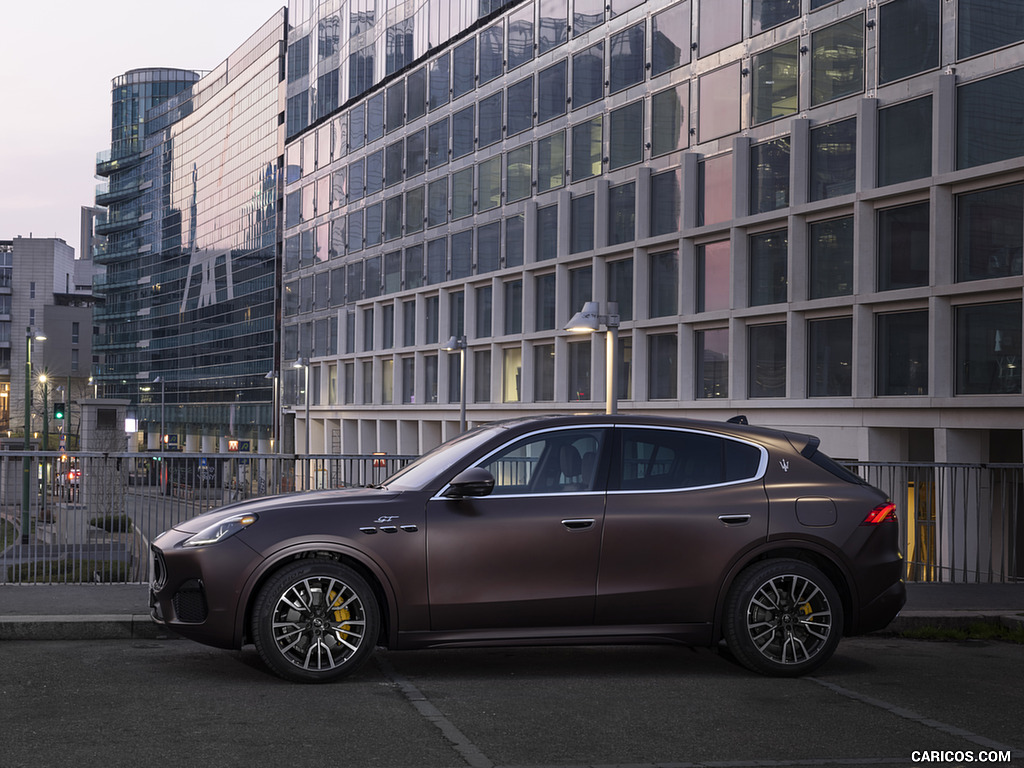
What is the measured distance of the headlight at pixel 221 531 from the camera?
7504 mm

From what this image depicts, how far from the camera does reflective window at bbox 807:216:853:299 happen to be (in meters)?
27.7

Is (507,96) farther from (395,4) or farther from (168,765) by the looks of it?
(168,765)

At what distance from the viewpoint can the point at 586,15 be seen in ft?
123

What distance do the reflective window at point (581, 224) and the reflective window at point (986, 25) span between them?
1381 cm

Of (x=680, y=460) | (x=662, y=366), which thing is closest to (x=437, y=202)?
(x=662, y=366)

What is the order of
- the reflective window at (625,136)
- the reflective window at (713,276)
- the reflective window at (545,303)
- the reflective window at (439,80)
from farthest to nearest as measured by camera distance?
the reflective window at (439,80), the reflective window at (545,303), the reflective window at (625,136), the reflective window at (713,276)

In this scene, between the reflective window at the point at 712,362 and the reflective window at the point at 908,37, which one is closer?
the reflective window at the point at 908,37

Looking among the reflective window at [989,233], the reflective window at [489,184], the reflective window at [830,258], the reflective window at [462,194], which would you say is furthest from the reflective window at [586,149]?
the reflective window at [989,233]

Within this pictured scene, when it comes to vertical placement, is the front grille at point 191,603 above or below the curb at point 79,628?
above

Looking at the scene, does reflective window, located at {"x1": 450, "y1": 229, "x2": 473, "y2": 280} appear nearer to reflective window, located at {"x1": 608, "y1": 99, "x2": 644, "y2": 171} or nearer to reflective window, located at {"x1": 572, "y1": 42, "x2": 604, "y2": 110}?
reflective window, located at {"x1": 572, "y1": 42, "x2": 604, "y2": 110}

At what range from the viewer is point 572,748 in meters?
5.94

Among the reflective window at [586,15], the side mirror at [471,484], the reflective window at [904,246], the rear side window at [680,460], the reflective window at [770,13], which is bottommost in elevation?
the side mirror at [471,484]

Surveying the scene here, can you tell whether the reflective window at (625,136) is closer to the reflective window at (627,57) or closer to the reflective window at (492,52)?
the reflective window at (627,57)

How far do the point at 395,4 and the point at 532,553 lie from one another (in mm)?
47427
